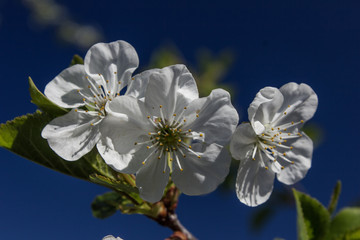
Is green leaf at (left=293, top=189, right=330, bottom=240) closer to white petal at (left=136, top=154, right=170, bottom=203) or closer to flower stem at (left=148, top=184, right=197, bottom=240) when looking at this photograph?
flower stem at (left=148, top=184, right=197, bottom=240)

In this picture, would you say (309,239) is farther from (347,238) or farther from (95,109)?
(95,109)

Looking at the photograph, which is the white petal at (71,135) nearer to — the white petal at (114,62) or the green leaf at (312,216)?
the white petal at (114,62)

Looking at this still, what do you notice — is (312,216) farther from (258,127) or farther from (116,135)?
(116,135)

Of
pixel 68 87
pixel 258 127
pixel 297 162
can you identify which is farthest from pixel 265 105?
pixel 68 87

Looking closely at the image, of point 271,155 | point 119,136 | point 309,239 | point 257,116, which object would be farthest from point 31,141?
point 309,239

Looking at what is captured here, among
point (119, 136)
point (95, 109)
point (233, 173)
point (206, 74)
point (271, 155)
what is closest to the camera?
point (119, 136)

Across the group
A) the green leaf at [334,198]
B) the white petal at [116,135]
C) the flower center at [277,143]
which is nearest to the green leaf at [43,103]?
the white petal at [116,135]

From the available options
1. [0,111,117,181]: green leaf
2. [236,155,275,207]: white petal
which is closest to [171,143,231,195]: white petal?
[236,155,275,207]: white petal
